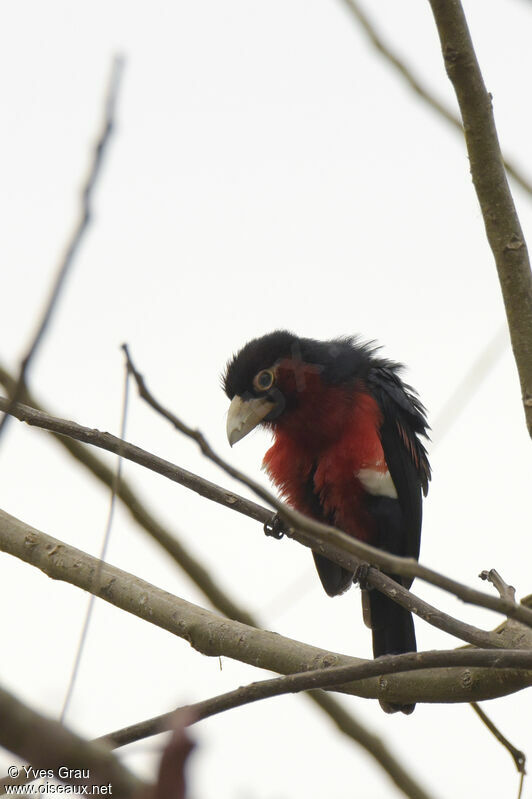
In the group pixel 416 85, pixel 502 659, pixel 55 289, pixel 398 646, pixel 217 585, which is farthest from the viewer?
pixel 398 646

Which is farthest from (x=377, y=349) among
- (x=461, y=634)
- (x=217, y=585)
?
(x=461, y=634)

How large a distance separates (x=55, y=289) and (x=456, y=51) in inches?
87.0

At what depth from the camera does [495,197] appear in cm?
317

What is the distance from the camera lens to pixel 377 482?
17.3 ft

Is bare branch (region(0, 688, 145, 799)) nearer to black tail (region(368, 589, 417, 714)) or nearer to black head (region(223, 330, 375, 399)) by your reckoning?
black tail (region(368, 589, 417, 714))

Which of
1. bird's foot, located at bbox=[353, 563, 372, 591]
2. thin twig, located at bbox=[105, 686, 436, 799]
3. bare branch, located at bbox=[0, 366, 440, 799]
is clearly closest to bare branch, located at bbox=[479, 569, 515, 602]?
bird's foot, located at bbox=[353, 563, 372, 591]

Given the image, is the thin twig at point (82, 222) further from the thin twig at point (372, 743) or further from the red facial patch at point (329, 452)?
the red facial patch at point (329, 452)

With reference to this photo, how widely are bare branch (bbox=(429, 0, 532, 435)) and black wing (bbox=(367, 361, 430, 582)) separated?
2.37 m

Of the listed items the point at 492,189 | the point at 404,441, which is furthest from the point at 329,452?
the point at 492,189

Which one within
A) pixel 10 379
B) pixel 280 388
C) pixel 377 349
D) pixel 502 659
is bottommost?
pixel 502 659

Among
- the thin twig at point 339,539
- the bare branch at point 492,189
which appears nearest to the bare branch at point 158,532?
the bare branch at point 492,189

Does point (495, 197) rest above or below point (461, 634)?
above

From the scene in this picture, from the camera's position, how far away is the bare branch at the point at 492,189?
3.07 metres

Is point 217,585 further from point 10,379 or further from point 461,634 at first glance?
point 461,634
